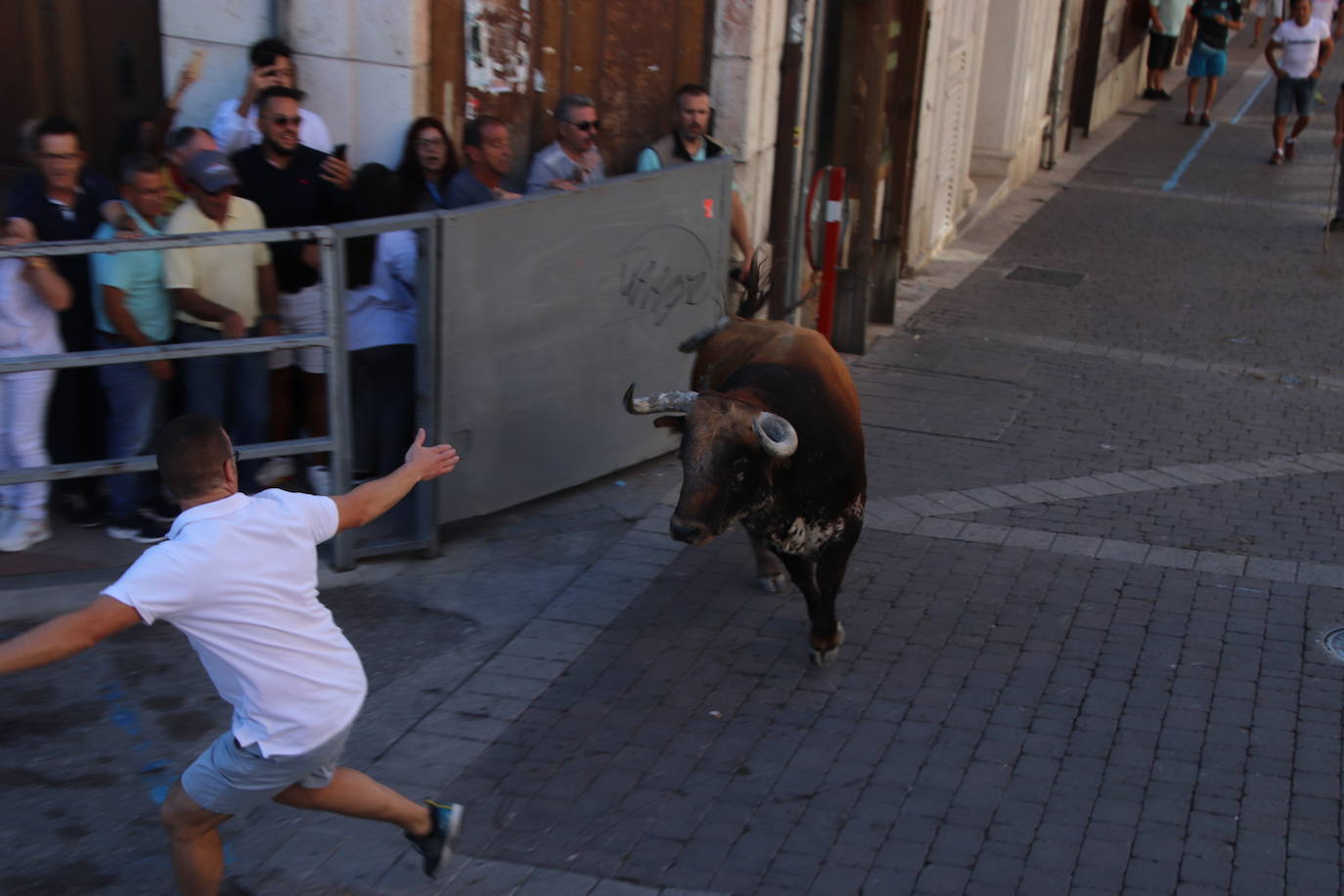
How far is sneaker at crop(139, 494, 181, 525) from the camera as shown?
6.80 meters

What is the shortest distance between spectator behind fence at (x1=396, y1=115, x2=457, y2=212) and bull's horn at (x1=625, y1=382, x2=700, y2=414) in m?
2.27

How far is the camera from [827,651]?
610 centimetres

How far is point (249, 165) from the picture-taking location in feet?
23.5

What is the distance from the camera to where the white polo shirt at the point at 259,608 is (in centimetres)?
368

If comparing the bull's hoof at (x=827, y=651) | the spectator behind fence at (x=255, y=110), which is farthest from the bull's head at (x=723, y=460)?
the spectator behind fence at (x=255, y=110)

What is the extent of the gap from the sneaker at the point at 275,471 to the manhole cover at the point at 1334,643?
4993 millimetres

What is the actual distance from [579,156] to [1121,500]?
3.70m

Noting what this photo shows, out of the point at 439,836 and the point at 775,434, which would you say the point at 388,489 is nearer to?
the point at 439,836

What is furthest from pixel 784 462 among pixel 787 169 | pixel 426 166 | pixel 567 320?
pixel 787 169

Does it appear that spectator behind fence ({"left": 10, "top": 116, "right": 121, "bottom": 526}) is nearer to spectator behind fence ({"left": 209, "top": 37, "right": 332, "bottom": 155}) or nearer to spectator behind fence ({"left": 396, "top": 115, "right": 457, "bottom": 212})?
spectator behind fence ({"left": 209, "top": 37, "right": 332, "bottom": 155})

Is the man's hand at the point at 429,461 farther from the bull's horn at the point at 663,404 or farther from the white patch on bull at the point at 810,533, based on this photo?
the white patch on bull at the point at 810,533

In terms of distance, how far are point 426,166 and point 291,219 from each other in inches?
31.8

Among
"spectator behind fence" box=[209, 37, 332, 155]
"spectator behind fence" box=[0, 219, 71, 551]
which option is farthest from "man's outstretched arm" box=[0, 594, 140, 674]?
"spectator behind fence" box=[209, 37, 332, 155]

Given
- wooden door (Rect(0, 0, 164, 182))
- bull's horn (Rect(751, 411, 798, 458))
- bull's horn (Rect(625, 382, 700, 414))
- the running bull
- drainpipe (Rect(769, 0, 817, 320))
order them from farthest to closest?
drainpipe (Rect(769, 0, 817, 320)) < wooden door (Rect(0, 0, 164, 182)) < bull's horn (Rect(625, 382, 700, 414)) < the running bull < bull's horn (Rect(751, 411, 798, 458))
